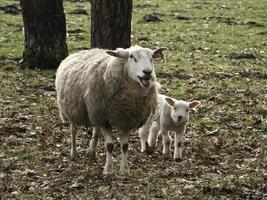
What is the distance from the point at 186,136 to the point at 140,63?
145 inches

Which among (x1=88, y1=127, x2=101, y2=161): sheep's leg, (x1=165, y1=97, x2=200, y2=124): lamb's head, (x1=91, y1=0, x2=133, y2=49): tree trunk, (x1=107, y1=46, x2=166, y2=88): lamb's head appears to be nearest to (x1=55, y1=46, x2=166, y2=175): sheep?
(x1=107, y1=46, x2=166, y2=88): lamb's head

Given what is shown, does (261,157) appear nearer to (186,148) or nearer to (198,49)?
(186,148)

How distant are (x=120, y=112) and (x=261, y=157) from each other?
2.90 meters

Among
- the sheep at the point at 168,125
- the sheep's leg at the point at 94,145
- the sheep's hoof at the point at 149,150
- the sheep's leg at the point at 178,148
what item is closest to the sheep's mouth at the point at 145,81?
the sheep's leg at the point at 94,145

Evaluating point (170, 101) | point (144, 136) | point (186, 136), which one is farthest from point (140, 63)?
point (186, 136)

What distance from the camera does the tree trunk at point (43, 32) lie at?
58.4ft

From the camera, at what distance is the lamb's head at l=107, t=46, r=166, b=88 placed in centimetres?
900

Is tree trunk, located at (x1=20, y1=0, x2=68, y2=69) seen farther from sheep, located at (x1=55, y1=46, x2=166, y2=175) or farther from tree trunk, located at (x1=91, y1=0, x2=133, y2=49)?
sheep, located at (x1=55, y1=46, x2=166, y2=175)

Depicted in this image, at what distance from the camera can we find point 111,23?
46.9 ft

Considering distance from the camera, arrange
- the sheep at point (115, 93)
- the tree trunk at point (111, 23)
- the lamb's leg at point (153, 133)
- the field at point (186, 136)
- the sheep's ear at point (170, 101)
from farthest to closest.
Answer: the tree trunk at point (111, 23), the lamb's leg at point (153, 133), the sheep's ear at point (170, 101), the sheep at point (115, 93), the field at point (186, 136)

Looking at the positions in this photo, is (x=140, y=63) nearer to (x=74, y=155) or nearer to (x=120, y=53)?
(x=120, y=53)

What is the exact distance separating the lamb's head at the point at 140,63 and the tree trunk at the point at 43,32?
876 cm

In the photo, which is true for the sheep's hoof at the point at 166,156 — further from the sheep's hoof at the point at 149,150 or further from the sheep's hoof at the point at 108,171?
the sheep's hoof at the point at 108,171

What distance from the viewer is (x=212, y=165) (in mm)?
10430
